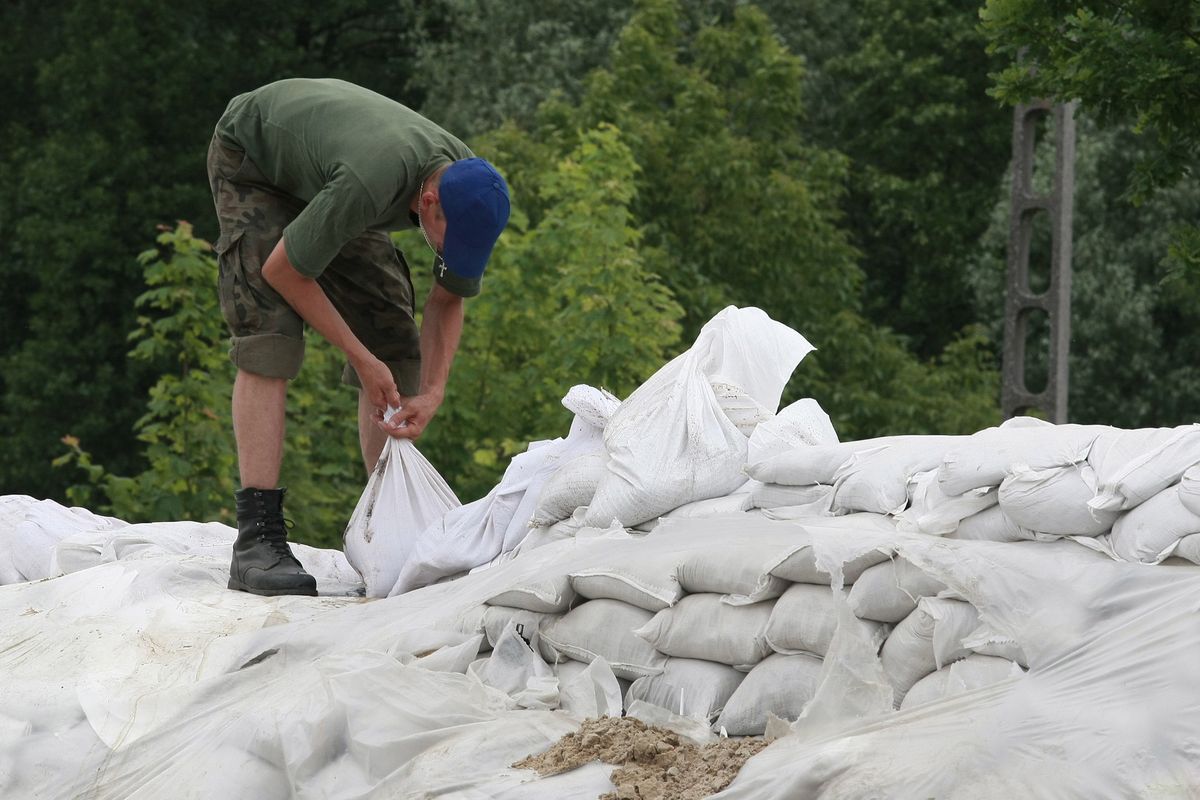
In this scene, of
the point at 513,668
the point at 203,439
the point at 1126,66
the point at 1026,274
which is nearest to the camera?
the point at 513,668

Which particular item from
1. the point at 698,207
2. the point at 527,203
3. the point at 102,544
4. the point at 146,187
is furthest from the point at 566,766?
the point at 146,187

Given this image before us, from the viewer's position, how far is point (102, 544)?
454 centimetres

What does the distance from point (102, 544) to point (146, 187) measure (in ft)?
54.4

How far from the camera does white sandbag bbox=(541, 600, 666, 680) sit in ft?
10.7

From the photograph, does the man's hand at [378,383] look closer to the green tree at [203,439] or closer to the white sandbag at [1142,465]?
the white sandbag at [1142,465]

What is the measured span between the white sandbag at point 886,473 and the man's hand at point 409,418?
1.26 m

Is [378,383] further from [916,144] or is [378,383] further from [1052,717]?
[916,144]

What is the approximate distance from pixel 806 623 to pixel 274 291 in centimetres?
175

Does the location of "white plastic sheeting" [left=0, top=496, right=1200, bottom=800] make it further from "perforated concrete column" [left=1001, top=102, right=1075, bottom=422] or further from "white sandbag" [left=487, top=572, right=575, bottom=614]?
"perforated concrete column" [left=1001, top=102, right=1075, bottom=422]

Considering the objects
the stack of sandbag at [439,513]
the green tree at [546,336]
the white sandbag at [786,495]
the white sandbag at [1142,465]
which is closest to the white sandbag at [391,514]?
the stack of sandbag at [439,513]

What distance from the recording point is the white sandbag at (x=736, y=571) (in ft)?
10.2

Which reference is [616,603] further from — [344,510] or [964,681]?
[344,510]

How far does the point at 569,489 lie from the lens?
12.6 ft

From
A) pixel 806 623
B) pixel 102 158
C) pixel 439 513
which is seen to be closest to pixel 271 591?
pixel 439 513
